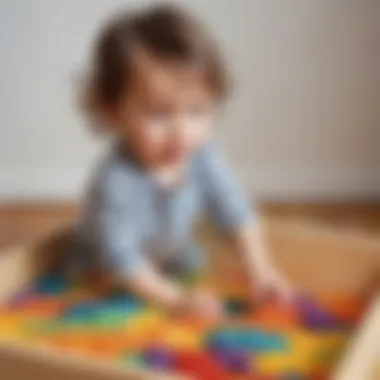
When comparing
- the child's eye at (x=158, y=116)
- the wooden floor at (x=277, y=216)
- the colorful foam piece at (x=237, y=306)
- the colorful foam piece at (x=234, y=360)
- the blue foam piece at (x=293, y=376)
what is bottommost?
the blue foam piece at (x=293, y=376)

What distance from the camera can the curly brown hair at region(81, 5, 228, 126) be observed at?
2.93 feet

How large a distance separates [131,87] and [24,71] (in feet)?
2.12

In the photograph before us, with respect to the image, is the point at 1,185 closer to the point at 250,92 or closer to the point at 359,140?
the point at 250,92

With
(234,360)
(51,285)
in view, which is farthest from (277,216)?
(234,360)

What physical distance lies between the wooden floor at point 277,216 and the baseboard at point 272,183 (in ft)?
0.10

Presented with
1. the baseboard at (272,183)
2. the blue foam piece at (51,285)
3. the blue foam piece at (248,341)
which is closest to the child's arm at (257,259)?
the blue foam piece at (248,341)

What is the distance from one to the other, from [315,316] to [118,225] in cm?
24

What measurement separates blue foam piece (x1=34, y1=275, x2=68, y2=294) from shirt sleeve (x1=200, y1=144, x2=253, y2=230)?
20 cm

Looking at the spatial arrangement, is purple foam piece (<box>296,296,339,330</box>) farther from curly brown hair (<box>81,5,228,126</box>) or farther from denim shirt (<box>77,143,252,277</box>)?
curly brown hair (<box>81,5,228,126</box>)

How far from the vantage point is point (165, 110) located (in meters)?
0.89

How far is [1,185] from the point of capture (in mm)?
1560

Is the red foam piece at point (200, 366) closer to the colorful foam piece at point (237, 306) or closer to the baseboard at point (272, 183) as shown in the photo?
the colorful foam piece at point (237, 306)

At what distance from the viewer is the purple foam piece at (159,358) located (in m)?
0.82

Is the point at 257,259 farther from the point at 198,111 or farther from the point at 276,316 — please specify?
the point at 198,111
